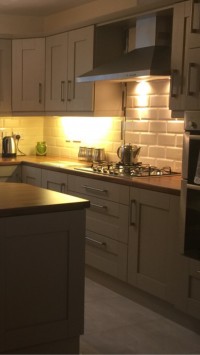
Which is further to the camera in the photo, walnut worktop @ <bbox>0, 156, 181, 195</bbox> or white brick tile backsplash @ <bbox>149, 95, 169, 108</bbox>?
white brick tile backsplash @ <bbox>149, 95, 169, 108</bbox>

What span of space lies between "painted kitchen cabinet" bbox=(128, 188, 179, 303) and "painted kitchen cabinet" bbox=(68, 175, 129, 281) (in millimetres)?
89

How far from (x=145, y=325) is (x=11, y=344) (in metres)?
1.10

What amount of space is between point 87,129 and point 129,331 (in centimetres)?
241

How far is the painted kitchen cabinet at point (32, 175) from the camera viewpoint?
472cm

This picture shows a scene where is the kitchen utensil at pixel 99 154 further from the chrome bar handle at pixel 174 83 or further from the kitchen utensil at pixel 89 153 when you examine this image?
the chrome bar handle at pixel 174 83

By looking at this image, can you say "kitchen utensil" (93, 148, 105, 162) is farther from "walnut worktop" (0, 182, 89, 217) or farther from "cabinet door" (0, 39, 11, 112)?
"walnut worktop" (0, 182, 89, 217)

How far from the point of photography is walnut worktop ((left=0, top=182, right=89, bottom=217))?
236 centimetres

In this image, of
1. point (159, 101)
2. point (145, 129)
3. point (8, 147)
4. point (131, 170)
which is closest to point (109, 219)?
point (131, 170)

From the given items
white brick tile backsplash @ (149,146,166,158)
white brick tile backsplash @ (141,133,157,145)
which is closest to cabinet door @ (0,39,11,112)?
white brick tile backsplash @ (141,133,157,145)

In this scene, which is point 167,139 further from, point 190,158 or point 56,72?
point 56,72

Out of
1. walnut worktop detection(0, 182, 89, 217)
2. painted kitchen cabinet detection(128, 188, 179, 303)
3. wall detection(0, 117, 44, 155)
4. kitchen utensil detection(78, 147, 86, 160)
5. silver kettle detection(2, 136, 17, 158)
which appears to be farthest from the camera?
wall detection(0, 117, 44, 155)

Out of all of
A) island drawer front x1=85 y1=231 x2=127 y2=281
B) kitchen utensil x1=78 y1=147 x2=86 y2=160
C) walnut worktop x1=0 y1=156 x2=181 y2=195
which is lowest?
island drawer front x1=85 y1=231 x2=127 y2=281

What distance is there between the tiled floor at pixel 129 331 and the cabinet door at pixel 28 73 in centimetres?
235

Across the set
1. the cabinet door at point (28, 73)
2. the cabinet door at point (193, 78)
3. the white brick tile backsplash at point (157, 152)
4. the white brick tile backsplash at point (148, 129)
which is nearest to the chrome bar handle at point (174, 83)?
the cabinet door at point (193, 78)
